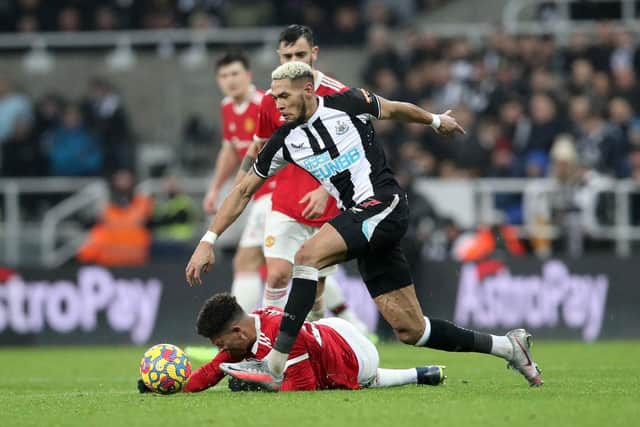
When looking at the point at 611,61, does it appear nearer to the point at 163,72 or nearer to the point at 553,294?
the point at 553,294

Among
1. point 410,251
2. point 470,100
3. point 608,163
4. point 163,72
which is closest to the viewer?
point 410,251

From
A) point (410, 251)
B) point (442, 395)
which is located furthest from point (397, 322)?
point (410, 251)

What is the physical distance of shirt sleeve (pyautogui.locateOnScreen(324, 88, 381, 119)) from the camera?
8.39 metres

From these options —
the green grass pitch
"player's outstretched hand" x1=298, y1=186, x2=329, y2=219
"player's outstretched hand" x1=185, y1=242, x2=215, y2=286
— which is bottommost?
the green grass pitch

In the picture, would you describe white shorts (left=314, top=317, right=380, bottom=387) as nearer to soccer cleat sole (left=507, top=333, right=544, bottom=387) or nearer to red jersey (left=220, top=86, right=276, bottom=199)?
soccer cleat sole (left=507, top=333, right=544, bottom=387)

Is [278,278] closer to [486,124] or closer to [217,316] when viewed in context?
[217,316]

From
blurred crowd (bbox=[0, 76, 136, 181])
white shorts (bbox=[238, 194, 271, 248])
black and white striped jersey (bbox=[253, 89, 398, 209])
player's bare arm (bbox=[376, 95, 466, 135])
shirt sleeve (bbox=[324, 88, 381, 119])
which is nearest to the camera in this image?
black and white striped jersey (bbox=[253, 89, 398, 209])

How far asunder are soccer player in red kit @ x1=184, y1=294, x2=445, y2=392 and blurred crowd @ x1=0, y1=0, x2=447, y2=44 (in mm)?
13772

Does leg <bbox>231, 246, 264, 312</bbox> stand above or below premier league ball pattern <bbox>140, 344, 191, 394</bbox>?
above

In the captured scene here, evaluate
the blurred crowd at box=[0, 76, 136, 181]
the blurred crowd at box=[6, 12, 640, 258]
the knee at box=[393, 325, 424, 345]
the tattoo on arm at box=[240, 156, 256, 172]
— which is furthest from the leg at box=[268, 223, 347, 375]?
the blurred crowd at box=[0, 76, 136, 181]

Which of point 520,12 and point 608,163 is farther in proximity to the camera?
point 520,12

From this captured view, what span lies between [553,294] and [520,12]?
302 inches

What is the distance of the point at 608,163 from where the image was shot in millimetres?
17875

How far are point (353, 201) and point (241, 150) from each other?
143 inches
